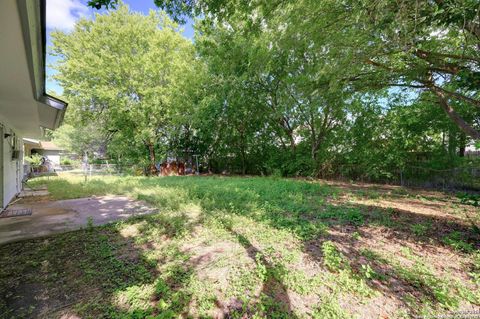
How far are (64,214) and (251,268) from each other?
4459 mm

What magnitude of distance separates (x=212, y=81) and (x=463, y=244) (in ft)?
34.8

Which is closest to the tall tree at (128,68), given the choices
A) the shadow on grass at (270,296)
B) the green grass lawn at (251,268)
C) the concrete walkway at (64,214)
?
the concrete walkway at (64,214)

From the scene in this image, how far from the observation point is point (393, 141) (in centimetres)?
812

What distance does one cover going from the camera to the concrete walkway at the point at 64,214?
11.6ft

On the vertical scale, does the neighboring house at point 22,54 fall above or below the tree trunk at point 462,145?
above

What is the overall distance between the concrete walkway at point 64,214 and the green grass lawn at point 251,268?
434mm

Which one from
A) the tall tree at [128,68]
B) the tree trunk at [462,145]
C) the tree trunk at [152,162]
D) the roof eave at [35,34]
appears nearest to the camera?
the roof eave at [35,34]

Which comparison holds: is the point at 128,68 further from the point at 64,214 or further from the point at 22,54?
the point at 22,54

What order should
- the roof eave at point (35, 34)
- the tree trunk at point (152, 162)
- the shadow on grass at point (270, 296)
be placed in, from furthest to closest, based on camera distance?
the tree trunk at point (152, 162)
the shadow on grass at point (270, 296)
the roof eave at point (35, 34)

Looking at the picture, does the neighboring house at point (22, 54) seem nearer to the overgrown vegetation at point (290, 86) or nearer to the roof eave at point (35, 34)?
Result: the roof eave at point (35, 34)

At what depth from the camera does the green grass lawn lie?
5.99 feet

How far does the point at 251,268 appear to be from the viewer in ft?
7.80

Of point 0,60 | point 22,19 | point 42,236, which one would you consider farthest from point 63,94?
point 22,19

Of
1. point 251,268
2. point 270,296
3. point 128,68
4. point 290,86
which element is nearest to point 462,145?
point 290,86
